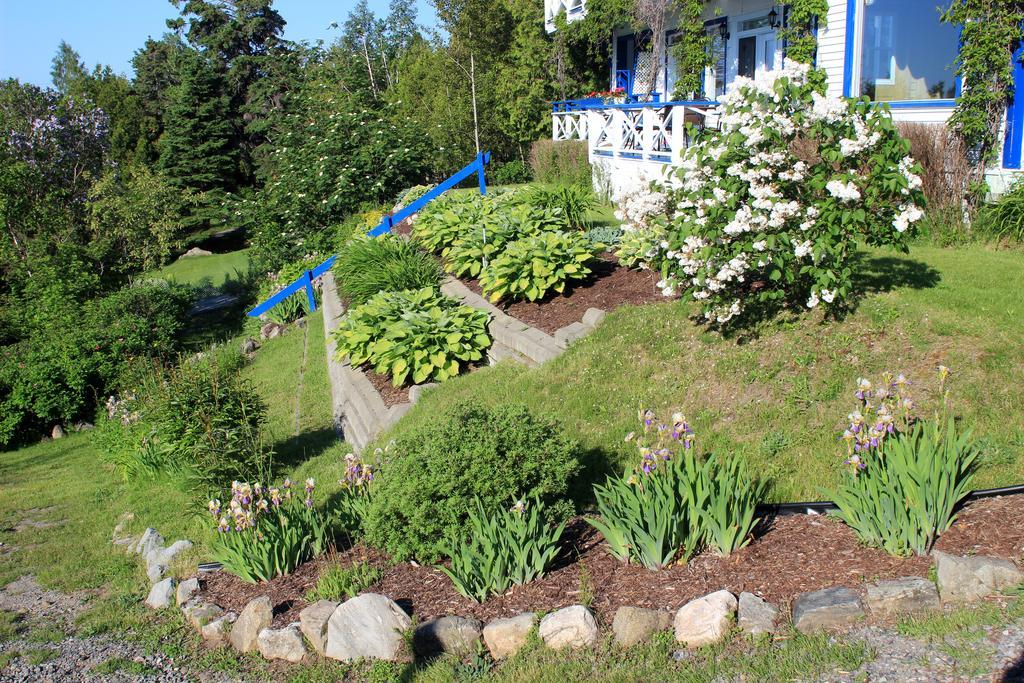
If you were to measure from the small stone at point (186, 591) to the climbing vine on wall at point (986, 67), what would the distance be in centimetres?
1056

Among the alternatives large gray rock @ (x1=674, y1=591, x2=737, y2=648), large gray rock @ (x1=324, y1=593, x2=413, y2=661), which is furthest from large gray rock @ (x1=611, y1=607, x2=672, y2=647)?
large gray rock @ (x1=324, y1=593, x2=413, y2=661)

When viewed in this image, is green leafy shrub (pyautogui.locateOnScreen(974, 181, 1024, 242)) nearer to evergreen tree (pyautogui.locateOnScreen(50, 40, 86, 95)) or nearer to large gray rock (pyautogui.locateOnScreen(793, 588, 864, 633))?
large gray rock (pyautogui.locateOnScreen(793, 588, 864, 633))

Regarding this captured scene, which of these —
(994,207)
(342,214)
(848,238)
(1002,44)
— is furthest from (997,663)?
(342,214)

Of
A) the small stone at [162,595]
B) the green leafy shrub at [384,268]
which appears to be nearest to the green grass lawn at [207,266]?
the green leafy shrub at [384,268]

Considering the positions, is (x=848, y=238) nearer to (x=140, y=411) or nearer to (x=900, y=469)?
(x=900, y=469)

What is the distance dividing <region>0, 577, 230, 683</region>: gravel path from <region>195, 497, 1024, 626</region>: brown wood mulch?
724mm

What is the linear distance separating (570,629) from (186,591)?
2734 millimetres

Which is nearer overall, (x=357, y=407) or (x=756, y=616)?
(x=756, y=616)

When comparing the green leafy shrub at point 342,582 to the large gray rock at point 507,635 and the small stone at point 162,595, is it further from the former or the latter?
the small stone at point 162,595

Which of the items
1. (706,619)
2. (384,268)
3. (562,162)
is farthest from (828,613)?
(562,162)

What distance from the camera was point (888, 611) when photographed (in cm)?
392

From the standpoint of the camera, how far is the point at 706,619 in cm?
401

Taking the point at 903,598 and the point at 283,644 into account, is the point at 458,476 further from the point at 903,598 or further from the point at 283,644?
the point at 903,598

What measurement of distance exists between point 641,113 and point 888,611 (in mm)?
13581
